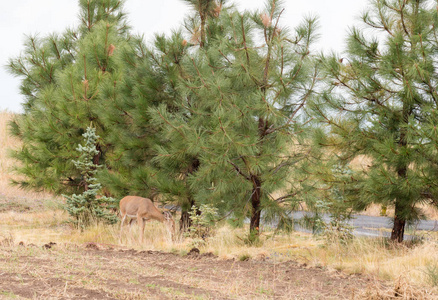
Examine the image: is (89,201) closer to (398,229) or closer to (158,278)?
(158,278)

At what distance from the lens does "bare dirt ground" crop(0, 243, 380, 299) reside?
494cm

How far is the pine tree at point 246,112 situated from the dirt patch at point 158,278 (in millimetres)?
1750

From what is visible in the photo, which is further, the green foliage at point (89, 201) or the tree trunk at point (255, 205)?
the green foliage at point (89, 201)

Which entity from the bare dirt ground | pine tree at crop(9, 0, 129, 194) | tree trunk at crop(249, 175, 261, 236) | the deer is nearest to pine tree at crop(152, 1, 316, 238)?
tree trunk at crop(249, 175, 261, 236)

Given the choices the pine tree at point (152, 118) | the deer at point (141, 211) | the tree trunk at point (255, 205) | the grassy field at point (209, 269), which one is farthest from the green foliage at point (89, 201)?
Answer: the tree trunk at point (255, 205)

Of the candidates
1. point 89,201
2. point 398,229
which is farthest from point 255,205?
point 89,201

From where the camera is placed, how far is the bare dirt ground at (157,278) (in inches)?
194

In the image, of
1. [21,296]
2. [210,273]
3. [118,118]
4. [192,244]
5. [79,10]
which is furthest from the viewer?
[79,10]

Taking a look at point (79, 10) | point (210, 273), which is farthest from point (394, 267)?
point (79, 10)

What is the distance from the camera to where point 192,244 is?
29.1 feet

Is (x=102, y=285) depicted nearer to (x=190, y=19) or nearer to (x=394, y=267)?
(x=394, y=267)

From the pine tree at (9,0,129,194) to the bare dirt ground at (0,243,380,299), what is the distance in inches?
184

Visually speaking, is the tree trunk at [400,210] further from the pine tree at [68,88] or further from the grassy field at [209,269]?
the pine tree at [68,88]

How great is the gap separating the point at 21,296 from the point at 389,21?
833 cm
